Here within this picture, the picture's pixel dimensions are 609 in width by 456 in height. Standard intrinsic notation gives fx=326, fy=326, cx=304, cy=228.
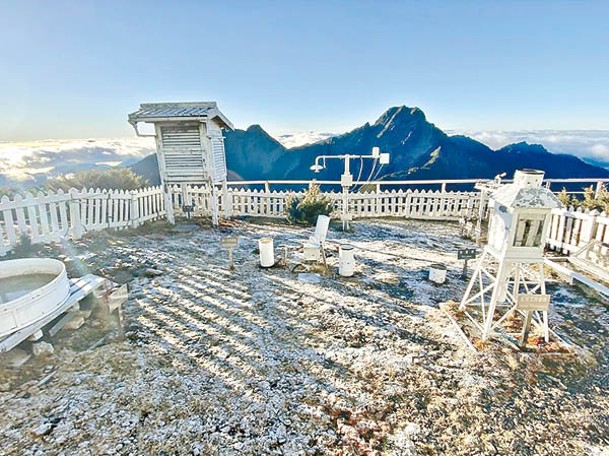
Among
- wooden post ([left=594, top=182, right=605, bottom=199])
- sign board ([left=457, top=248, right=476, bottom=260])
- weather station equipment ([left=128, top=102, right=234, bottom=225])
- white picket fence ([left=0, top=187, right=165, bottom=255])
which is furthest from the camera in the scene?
wooden post ([left=594, top=182, right=605, bottom=199])

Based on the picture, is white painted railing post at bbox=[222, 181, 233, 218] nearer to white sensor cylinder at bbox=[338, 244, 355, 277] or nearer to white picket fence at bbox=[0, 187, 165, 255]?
white picket fence at bbox=[0, 187, 165, 255]

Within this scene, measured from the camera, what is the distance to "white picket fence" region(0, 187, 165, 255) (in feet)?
22.4

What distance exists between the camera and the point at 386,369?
11.4 feet

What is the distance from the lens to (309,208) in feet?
32.9

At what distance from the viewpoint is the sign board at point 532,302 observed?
358 cm

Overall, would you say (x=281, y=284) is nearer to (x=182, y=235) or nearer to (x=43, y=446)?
(x=43, y=446)

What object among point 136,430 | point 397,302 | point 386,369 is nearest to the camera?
point 136,430

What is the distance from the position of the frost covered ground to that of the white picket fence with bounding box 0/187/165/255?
3677mm

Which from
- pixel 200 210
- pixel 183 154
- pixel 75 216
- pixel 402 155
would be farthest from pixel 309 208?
pixel 402 155

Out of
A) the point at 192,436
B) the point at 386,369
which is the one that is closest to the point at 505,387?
the point at 386,369

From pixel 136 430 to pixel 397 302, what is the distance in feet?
12.0

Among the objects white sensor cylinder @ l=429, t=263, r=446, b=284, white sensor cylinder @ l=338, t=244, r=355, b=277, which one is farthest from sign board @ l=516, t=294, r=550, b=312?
white sensor cylinder @ l=338, t=244, r=355, b=277

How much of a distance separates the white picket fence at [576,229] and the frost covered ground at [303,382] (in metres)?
1.96

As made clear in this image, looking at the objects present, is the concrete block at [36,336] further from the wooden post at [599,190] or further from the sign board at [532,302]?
the wooden post at [599,190]
